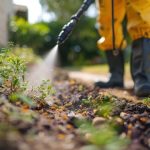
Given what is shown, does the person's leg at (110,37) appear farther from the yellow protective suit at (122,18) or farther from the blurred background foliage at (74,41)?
the blurred background foliage at (74,41)

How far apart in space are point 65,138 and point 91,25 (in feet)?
59.7

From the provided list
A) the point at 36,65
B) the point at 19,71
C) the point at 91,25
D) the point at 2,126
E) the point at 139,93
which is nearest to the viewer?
the point at 2,126

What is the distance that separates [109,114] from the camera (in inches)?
126

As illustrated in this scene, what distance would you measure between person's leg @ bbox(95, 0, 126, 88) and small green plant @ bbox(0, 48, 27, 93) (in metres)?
2.03

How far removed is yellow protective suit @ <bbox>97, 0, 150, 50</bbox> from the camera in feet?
16.3

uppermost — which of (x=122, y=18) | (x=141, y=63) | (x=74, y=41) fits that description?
(x=122, y=18)

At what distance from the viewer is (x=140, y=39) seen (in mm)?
5082

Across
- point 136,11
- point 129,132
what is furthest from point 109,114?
point 136,11

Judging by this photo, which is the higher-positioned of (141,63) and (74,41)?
(141,63)

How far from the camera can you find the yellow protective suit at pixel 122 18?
496 centimetres

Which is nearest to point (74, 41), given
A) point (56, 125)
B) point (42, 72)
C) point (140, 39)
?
point (42, 72)

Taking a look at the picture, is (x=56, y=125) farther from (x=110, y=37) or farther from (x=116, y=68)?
(x=116, y=68)

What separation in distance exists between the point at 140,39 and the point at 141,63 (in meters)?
0.22

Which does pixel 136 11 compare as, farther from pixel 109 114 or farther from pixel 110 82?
pixel 109 114
